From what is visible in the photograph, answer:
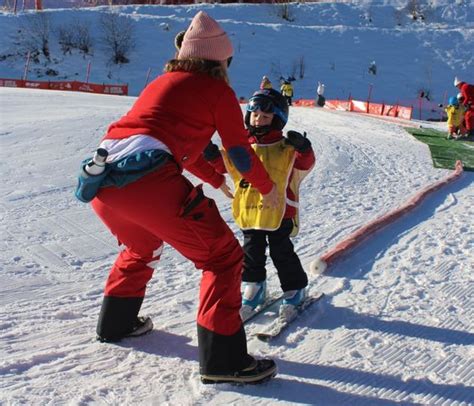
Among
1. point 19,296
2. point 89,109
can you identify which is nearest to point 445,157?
point 89,109

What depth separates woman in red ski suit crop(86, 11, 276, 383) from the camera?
2461 mm

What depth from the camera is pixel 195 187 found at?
255 centimetres

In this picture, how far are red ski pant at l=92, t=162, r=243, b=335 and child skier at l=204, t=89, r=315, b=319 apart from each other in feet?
2.60

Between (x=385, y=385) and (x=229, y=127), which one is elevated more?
(x=229, y=127)

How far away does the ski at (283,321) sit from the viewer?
313cm

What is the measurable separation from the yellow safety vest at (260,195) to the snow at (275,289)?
0.60 meters

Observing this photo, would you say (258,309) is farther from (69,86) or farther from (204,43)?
(69,86)

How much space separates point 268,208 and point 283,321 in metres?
0.64

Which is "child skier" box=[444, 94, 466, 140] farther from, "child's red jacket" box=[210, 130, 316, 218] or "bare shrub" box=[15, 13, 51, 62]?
"bare shrub" box=[15, 13, 51, 62]

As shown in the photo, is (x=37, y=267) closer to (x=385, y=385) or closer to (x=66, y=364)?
(x=66, y=364)

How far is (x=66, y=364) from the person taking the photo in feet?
9.07

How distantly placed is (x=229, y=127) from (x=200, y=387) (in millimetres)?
1152

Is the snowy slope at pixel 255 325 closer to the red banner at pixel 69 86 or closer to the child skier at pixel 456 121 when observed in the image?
the child skier at pixel 456 121

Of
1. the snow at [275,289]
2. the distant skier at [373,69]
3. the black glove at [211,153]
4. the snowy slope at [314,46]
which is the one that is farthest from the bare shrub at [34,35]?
the black glove at [211,153]
